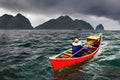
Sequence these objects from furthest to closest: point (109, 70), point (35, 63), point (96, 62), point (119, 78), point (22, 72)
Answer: point (96, 62) < point (35, 63) < point (109, 70) < point (22, 72) < point (119, 78)

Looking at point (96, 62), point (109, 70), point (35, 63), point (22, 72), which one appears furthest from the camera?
point (96, 62)

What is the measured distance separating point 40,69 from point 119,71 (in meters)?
8.46

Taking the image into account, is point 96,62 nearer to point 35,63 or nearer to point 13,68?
point 35,63

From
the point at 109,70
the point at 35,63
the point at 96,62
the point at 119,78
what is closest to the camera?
the point at 119,78

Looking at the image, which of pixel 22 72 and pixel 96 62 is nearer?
pixel 22 72

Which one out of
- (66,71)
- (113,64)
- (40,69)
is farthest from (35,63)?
(113,64)

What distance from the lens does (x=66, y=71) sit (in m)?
18.1

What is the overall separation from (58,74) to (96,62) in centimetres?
758

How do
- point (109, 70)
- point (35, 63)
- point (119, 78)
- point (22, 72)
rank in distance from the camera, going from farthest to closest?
point (35, 63)
point (109, 70)
point (22, 72)
point (119, 78)

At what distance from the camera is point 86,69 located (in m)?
19.6

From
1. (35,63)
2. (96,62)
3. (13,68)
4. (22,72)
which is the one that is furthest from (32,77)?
(96,62)

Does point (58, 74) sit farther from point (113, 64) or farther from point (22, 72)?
point (113, 64)

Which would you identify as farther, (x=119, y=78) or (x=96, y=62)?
(x=96, y=62)

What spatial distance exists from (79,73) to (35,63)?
19.5ft
